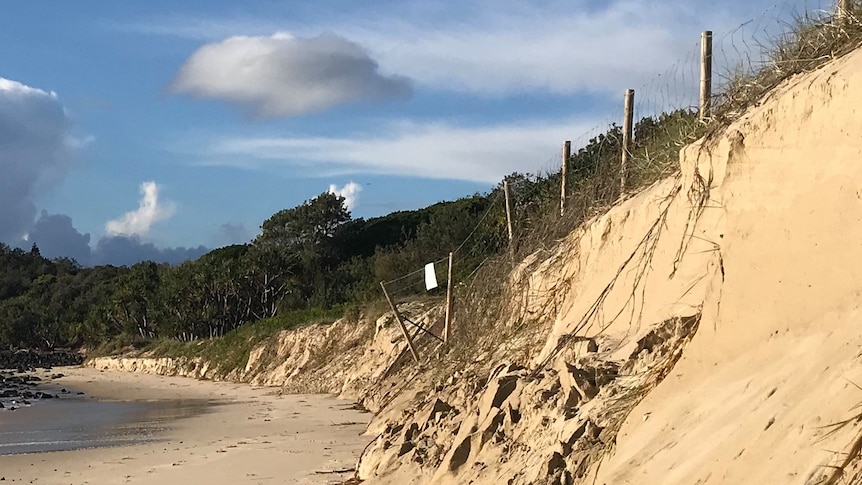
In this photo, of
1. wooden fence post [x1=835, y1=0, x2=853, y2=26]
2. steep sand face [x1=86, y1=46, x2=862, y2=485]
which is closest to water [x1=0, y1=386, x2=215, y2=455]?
steep sand face [x1=86, y1=46, x2=862, y2=485]

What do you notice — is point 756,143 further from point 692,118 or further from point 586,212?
point 586,212

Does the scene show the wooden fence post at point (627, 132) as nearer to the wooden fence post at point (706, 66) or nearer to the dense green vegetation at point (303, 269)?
the dense green vegetation at point (303, 269)

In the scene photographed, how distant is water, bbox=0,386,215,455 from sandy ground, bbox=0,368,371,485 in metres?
0.82

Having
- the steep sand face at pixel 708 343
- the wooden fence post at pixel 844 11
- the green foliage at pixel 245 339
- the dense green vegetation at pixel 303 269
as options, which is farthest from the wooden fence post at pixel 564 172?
the green foliage at pixel 245 339

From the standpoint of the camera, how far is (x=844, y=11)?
24.4ft

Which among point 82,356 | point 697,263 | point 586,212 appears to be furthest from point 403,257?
point 82,356

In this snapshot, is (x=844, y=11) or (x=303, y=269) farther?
(x=303, y=269)

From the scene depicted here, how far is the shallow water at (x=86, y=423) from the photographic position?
60.1 feet

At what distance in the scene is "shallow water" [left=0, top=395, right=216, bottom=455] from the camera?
18.3 meters

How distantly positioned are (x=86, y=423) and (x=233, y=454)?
10.1 metres

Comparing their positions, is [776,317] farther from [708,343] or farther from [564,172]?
[564,172]

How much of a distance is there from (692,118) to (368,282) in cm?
2672

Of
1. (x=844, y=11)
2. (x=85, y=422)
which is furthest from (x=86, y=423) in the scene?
(x=844, y=11)

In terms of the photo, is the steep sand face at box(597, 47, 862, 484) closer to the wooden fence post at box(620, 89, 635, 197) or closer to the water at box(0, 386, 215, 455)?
the wooden fence post at box(620, 89, 635, 197)
